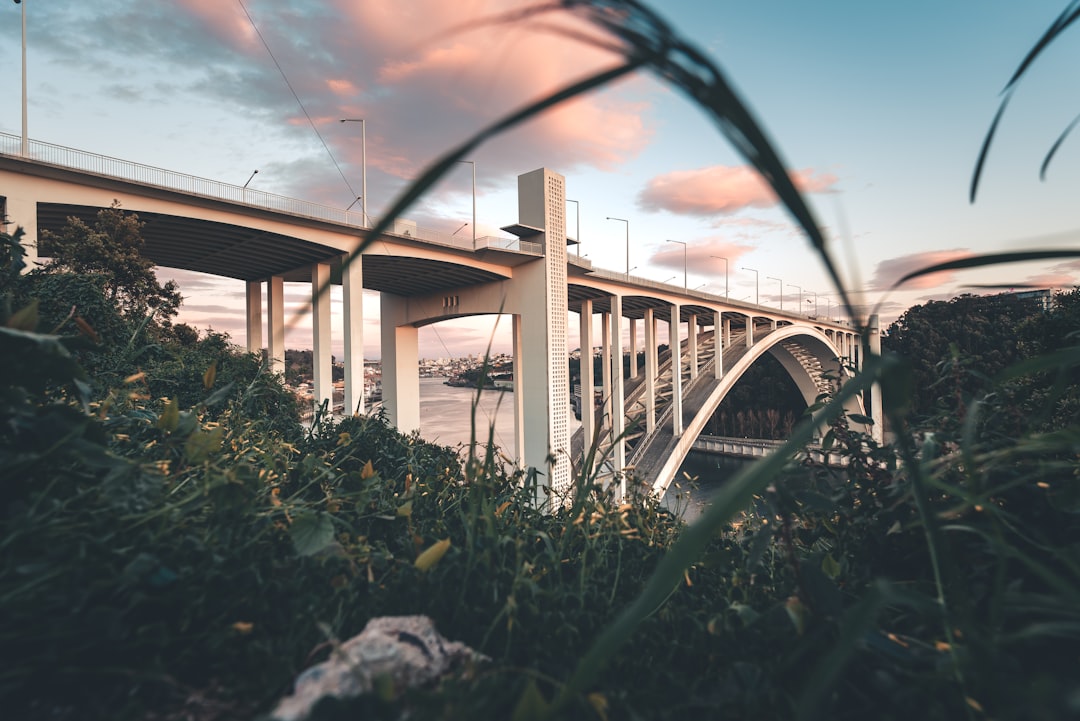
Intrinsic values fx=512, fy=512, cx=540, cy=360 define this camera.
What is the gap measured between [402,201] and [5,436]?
0.99 meters

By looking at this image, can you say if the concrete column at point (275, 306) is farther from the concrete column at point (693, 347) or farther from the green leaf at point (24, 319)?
the concrete column at point (693, 347)

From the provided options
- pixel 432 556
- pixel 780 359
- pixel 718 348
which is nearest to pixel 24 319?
pixel 432 556

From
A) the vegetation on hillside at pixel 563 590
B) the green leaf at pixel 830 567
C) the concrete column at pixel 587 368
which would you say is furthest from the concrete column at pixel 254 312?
the green leaf at pixel 830 567

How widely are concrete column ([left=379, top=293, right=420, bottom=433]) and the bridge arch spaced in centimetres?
1036

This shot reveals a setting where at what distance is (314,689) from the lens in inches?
27.2

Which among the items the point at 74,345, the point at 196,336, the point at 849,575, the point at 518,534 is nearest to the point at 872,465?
the point at 849,575

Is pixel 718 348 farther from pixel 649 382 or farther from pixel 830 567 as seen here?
pixel 830 567

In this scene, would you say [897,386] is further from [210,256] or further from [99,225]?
[210,256]

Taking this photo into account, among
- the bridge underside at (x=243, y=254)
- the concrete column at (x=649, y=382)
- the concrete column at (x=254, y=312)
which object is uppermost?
the bridge underside at (x=243, y=254)

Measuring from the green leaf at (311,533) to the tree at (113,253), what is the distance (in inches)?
365

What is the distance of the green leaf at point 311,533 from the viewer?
90 centimetres

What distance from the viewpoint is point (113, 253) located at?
889cm

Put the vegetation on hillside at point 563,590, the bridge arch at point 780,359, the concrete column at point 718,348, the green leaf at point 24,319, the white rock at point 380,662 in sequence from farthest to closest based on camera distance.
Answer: the concrete column at point 718,348 < the bridge arch at point 780,359 < the green leaf at point 24,319 < the white rock at point 380,662 < the vegetation on hillside at point 563,590

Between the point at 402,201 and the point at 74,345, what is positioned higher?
the point at 402,201
